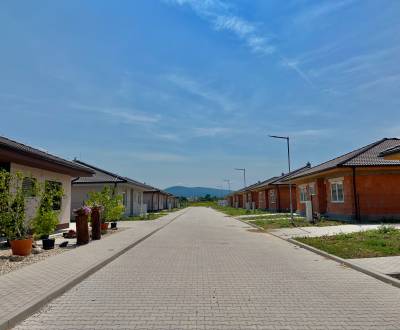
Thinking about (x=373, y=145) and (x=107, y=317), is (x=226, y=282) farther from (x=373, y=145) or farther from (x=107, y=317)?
(x=373, y=145)

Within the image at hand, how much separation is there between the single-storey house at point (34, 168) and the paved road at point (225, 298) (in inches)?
207

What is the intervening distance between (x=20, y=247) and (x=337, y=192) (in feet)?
68.2

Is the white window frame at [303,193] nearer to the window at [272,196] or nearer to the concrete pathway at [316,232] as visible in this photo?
the window at [272,196]

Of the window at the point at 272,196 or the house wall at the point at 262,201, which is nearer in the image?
the window at the point at 272,196

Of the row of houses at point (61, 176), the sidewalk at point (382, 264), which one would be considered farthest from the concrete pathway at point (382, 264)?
the row of houses at point (61, 176)

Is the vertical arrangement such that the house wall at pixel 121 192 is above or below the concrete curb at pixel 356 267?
above

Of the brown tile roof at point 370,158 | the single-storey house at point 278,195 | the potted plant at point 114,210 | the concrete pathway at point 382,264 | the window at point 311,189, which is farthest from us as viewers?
the single-storey house at point 278,195

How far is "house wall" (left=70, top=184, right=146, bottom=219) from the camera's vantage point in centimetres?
3456

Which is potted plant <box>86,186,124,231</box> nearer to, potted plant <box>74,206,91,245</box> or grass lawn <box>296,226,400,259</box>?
potted plant <box>74,206,91,245</box>

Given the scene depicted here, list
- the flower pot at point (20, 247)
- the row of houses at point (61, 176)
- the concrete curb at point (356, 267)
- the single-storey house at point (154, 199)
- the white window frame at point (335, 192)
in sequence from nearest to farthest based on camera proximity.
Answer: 1. the concrete curb at point (356, 267)
2. the flower pot at point (20, 247)
3. the row of houses at point (61, 176)
4. the white window frame at point (335, 192)
5. the single-storey house at point (154, 199)

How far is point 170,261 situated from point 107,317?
212 inches

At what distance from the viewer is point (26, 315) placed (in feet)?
19.0

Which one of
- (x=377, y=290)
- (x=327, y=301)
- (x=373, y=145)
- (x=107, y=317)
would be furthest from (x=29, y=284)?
(x=373, y=145)

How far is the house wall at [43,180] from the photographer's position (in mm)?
16227
